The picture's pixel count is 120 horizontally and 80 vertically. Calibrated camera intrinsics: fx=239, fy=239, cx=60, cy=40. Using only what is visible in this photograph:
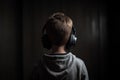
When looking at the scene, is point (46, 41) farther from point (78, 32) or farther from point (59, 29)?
point (78, 32)

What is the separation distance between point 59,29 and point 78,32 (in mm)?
1171

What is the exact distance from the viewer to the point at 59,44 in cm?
102

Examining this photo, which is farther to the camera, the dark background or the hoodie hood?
the dark background

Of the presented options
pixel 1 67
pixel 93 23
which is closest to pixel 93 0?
pixel 93 23

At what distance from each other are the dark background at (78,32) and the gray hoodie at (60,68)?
112 centimetres

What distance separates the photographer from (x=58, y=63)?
39.6 inches

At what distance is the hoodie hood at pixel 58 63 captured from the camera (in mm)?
996

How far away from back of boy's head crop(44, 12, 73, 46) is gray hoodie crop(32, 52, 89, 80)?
0.06 meters

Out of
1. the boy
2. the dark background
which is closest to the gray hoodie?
the boy

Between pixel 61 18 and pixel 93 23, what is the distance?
119 cm

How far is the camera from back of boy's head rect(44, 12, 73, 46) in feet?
3.24

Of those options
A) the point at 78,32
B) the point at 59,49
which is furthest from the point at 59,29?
the point at 78,32

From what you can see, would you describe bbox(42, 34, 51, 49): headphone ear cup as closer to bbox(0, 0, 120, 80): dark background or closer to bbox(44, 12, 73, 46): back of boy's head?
bbox(44, 12, 73, 46): back of boy's head

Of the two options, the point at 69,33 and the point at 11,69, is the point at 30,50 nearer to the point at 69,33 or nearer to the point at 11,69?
the point at 11,69
